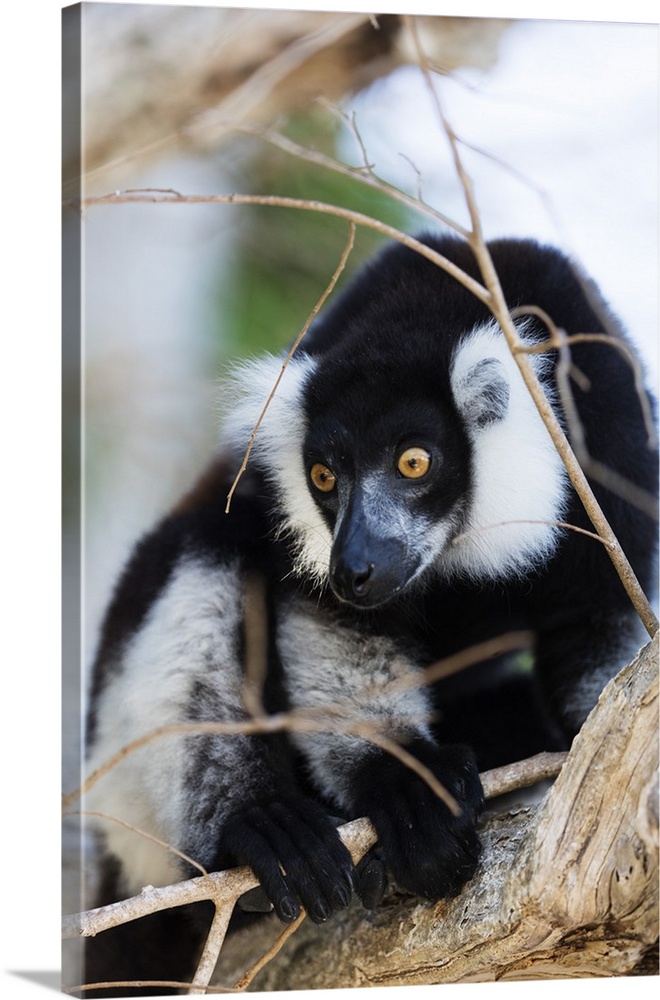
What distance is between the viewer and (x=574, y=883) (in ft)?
8.59

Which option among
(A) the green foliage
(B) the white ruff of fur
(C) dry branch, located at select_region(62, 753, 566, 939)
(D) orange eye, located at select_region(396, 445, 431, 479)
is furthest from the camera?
(A) the green foliage

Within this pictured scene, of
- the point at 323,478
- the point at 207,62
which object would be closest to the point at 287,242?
the point at 207,62

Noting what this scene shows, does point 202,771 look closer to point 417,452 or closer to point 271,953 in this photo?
point 271,953

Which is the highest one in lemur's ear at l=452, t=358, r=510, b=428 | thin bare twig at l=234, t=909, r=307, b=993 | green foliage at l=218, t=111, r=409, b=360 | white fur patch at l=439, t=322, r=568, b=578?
green foliage at l=218, t=111, r=409, b=360

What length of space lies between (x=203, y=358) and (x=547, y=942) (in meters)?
2.05

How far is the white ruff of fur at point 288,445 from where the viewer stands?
11.0ft

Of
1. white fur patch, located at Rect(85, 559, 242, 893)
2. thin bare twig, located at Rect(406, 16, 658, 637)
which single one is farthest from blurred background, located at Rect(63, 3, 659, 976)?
thin bare twig, located at Rect(406, 16, 658, 637)

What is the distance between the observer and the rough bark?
2.63 meters

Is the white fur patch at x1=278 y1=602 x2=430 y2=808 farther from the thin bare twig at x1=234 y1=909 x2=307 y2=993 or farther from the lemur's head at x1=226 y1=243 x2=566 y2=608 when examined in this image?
the thin bare twig at x1=234 y1=909 x2=307 y2=993

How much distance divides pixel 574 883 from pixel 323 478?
49.5 inches

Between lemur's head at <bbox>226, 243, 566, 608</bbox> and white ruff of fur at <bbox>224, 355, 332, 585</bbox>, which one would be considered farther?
white ruff of fur at <bbox>224, 355, 332, 585</bbox>

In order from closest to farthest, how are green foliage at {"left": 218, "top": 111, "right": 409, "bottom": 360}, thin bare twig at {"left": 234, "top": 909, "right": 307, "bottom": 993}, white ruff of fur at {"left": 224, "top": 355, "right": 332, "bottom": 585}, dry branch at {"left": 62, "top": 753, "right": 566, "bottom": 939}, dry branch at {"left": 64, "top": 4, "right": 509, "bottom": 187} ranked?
dry branch at {"left": 62, "top": 753, "right": 566, "bottom": 939} < thin bare twig at {"left": 234, "top": 909, "right": 307, "bottom": 993} < dry branch at {"left": 64, "top": 4, "right": 509, "bottom": 187} < white ruff of fur at {"left": 224, "top": 355, "right": 332, "bottom": 585} < green foliage at {"left": 218, "top": 111, "right": 409, "bottom": 360}

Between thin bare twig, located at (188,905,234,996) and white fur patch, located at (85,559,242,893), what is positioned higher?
white fur patch, located at (85,559,242,893)

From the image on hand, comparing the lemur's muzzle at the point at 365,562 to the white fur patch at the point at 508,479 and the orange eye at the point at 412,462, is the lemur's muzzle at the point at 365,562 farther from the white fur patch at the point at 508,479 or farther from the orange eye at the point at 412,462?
the white fur patch at the point at 508,479
